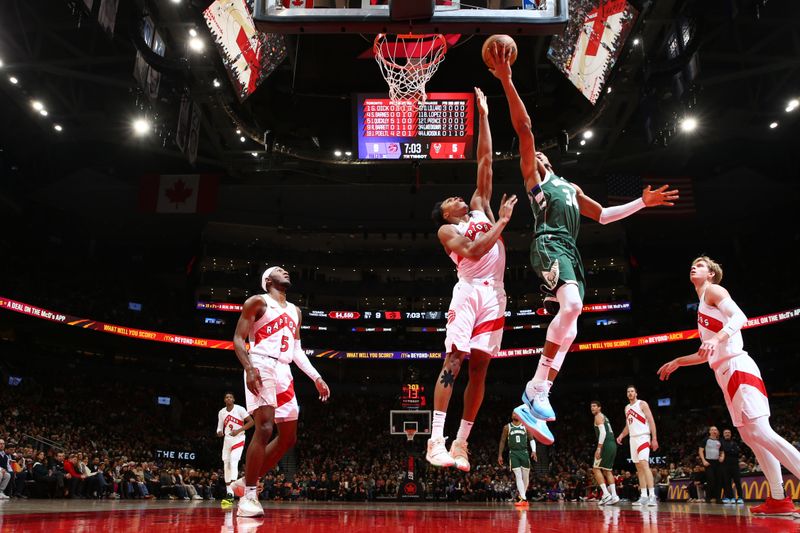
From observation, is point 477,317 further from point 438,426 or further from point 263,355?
point 263,355

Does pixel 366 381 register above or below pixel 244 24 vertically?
below

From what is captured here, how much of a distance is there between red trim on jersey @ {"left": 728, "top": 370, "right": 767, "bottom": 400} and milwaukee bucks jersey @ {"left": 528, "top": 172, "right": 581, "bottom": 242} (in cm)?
216

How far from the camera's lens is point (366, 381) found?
39.4m

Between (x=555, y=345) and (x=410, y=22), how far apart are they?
3.70m

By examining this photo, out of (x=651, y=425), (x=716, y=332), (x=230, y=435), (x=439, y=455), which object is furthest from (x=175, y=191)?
(x=716, y=332)

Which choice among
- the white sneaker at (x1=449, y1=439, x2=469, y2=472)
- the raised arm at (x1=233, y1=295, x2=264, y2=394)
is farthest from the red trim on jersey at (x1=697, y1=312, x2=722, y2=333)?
the raised arm at (x1=233, y1=295, x2=264, y2=394)

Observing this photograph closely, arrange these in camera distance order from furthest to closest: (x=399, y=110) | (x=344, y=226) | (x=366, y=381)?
(x=366, y=381)
(x=344, y=226)
(x=399, y=110)

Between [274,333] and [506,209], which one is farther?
[274,333]

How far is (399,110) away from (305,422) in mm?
24383

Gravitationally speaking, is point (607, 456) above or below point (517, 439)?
below

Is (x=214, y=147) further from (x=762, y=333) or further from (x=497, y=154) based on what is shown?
(x=762, y=333)

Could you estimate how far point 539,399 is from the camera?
221 inches

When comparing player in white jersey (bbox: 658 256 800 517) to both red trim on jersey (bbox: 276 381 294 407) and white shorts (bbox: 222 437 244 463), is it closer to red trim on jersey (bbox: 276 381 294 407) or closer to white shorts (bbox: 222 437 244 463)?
red trim on jersey (bbox: 276 381 294 407)

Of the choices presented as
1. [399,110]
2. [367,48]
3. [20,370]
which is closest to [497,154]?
[399,110]
